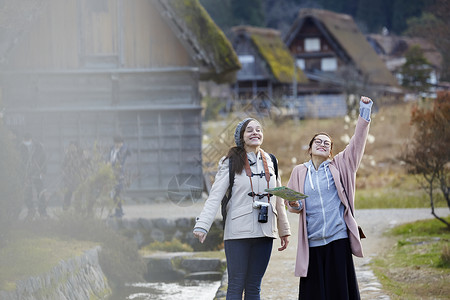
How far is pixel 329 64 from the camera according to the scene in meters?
47.1

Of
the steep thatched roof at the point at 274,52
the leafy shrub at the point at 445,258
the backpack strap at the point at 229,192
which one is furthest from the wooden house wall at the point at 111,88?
the steep thatched roof at the point at 274,52

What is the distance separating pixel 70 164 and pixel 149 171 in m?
5.96

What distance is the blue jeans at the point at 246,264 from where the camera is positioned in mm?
5945

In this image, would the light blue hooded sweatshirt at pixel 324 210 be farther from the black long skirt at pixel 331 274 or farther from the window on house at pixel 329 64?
the window on house at pixel 329 64

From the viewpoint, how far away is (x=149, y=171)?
56.9 feet

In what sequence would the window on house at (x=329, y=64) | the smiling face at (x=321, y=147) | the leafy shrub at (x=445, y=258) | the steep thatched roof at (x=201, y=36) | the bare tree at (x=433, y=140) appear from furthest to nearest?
the window on house at (x=329, y=64) → the steep thatched roof at (x=201, y=36) → the bare tree at (x=433, y=140) → the leafy shrub at (x=445, y=258) → the smiling face at (x=321, y=147)

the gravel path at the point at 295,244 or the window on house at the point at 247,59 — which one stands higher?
the window on house at the point at 247,59

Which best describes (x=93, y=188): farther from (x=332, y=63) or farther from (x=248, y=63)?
(x=332, y=63)

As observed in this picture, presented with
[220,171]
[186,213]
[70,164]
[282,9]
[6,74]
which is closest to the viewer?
[220,171]

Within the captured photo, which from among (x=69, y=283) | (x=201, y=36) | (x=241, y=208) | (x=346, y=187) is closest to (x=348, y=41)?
(x=201, y=36)

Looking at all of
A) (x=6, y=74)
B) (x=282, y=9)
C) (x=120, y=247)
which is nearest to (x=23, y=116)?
(x=6, y=74)

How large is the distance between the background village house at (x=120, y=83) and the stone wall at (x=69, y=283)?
7.62m

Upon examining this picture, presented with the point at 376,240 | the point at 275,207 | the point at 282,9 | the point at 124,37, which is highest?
the point at 282,9

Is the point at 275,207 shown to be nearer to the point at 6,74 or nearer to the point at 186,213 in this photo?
the point at 186,213
